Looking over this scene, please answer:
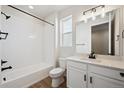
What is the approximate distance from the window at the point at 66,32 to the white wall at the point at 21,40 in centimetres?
93

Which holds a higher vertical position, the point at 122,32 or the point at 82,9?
the point at 82,9

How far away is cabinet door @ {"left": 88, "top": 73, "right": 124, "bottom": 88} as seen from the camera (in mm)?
1120

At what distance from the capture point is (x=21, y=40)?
2.62m

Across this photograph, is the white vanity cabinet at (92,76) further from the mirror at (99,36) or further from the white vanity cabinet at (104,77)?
the mirror at (99,36)

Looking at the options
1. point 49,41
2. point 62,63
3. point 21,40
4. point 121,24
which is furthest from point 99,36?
point 21,40

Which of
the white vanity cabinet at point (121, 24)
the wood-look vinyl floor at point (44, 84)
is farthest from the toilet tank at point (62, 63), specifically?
the white vanity cabinet at point (121, 24)

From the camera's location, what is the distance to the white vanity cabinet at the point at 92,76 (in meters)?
1.13

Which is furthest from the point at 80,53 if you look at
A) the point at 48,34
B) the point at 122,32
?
the point at 48,34

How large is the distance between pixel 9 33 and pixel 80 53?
2.07m

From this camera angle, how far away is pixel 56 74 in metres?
1.96

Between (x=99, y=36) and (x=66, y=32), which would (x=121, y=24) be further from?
(x=66, y=32)

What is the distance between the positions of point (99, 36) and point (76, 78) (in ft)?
3.42

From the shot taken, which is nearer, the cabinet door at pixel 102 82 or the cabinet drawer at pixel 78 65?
the cabinet door at pixel 102 82
